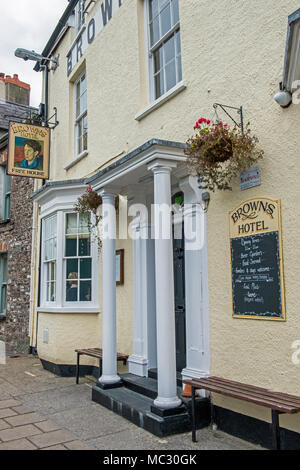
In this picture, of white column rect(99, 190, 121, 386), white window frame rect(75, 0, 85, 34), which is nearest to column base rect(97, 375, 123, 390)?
white column rect(99, 190, 121, 386)

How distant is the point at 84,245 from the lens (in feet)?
25.8

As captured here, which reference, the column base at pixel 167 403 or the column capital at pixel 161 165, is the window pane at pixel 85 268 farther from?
the column base at pixel 167 403

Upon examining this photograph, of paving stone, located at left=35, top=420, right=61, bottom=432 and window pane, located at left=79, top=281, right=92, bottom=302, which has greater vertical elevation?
window pane, located at left=79, top=281, right=92, bottom=302

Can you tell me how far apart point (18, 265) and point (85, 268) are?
149 inches

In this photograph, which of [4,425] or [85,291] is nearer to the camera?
[4,425]

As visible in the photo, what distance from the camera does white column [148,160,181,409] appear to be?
14.8 feet

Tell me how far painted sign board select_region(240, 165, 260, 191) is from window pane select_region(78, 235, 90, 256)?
4086 millimetres

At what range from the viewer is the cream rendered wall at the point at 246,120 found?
3.88 meters

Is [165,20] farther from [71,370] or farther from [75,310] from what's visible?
[71,370]

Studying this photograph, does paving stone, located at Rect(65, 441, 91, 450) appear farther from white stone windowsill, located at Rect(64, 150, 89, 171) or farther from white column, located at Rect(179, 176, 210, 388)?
white stone windowsill, located at Rect(64, 150, 89, 171)

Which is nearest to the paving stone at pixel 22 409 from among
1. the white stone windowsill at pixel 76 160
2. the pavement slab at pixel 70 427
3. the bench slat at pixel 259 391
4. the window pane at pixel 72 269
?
the pavement slab at pixel 70 427

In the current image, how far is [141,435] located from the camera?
14.4 ft

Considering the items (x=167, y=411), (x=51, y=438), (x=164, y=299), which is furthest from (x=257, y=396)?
(x=51, y=438)
